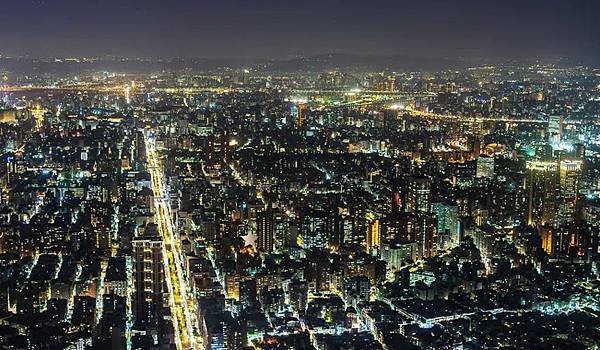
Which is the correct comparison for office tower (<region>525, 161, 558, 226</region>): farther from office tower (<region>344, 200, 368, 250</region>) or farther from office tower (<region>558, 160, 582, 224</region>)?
office tower (<region>344, 200, 368, 250</region>)

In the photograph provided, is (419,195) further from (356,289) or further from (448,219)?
(356,289)

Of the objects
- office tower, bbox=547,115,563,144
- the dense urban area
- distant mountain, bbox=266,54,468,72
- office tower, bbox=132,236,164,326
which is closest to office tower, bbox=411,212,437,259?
the dense urban area

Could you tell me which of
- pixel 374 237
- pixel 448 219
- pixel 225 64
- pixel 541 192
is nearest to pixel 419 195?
pixel 448 219

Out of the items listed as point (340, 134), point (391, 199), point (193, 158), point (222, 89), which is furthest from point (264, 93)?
point (391, 199)

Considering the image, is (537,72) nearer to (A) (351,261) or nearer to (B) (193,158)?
(A) (351,261)

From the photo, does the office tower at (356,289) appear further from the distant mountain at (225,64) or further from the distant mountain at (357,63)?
the distant mountain at (357,63)

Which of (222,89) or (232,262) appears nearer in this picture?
(232,262)

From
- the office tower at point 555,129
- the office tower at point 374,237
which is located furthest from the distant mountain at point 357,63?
the office tower at point 374,237
